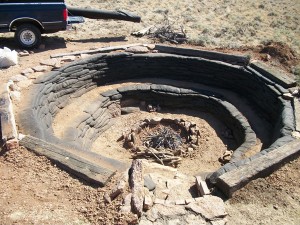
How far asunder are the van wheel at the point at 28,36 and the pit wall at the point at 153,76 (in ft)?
Answer: 5.51

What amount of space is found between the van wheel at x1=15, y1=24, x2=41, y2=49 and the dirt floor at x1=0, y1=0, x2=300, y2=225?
36 centimetres

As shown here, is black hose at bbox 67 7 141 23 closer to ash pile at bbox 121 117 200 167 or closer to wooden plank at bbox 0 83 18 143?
ash pile at bbox 121 117 200 167

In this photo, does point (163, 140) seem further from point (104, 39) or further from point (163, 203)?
point (104, 39)

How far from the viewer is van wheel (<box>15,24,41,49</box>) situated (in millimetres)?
9992

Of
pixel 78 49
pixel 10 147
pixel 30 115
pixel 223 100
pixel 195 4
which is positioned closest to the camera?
pixel 10 147

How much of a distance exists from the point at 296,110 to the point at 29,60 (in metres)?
7.39

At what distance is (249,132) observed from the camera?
8484 mm

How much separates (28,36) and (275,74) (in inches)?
290

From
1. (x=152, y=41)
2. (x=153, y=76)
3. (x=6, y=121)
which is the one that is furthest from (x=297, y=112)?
Answer: (x=6, y=121)

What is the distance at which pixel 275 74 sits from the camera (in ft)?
30.1

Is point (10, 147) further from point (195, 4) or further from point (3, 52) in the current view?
point (195, 4)

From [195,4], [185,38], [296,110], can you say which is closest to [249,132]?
[296,110]

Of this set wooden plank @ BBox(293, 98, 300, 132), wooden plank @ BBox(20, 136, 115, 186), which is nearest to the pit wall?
wooden plank @ BBox(293, 98, 300, 132)

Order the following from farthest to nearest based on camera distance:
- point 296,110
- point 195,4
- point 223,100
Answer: point 195,4 → point 223,100 → point 296,110
